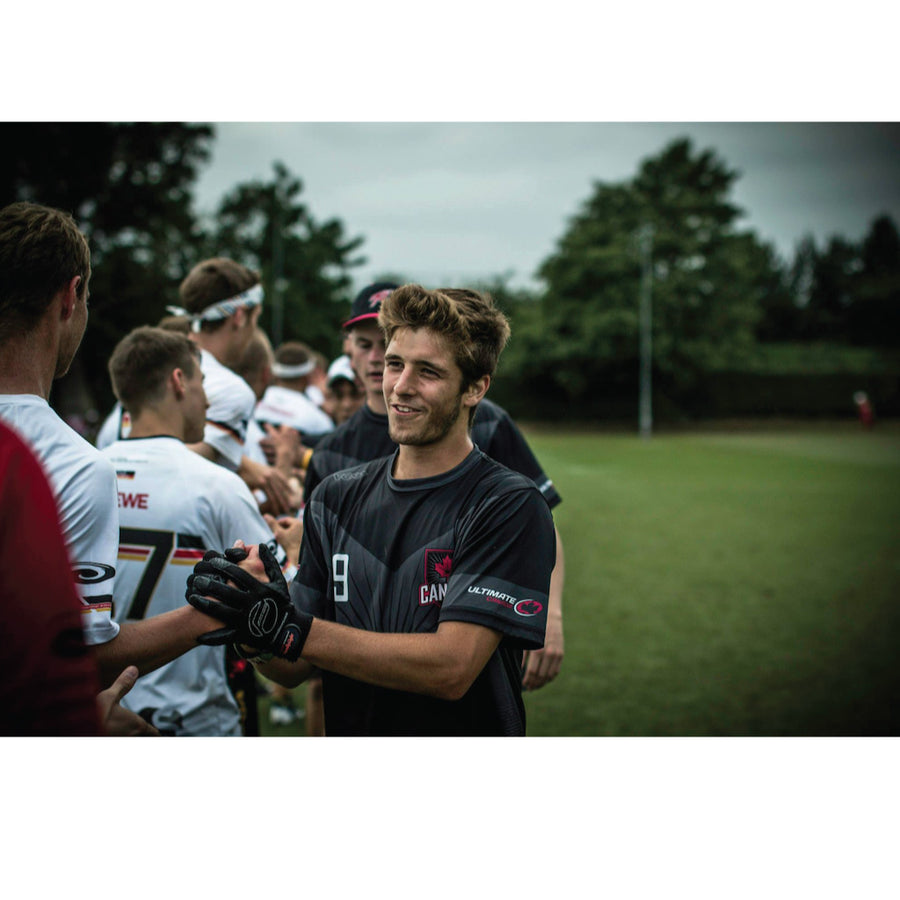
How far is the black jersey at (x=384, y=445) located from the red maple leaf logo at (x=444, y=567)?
929mm

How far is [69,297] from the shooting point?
1.75 m

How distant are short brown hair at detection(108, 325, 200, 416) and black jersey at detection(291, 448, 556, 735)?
2.75ft

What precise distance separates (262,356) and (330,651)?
2492mm

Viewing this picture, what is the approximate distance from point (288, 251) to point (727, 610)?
22.0m

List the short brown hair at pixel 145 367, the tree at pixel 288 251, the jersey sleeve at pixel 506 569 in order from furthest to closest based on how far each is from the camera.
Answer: the tree at pixel 288 251 < the short brown hair at pixel 145 367 < the jersey sleeve at pixel 506 569

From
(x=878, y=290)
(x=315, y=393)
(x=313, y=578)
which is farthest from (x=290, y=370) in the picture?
(x=878, y=290)

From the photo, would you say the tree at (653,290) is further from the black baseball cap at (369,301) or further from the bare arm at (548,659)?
the bare arm at (548,659)

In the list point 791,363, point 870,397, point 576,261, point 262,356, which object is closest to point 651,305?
point 576,261

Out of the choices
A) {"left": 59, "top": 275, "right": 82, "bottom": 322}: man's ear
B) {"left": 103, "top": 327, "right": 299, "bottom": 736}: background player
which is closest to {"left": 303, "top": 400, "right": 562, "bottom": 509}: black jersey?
{"left": 103, "top": 327, "right": 299, "bottom": 736}: background player

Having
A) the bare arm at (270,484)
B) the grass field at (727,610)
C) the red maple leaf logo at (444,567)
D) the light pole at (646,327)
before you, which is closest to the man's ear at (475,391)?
the red maple leaf logo at (444,567)

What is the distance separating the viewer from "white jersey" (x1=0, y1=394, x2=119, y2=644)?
170cm

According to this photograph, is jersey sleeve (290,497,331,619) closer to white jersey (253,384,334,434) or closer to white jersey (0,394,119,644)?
white jersey (0,394,119,644)

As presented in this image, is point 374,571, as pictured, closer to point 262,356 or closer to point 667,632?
point 262,356

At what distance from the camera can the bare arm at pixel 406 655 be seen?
1828mm
